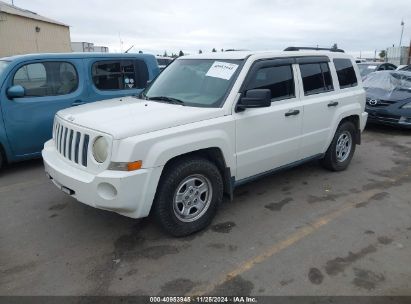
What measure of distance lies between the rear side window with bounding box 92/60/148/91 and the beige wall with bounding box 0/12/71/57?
24792mm

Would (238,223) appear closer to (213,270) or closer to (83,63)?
(213,270)

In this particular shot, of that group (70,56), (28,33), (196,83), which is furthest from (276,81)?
(28,33)

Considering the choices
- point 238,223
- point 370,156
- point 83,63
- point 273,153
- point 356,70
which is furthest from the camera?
point 370,156

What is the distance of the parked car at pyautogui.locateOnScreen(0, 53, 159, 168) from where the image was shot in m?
5.44

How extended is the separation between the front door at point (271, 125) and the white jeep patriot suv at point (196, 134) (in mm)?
12

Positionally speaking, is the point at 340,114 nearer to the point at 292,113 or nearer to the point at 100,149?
the point at 292,113

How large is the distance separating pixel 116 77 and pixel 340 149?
13.4 ft

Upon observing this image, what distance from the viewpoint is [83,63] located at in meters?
6.18

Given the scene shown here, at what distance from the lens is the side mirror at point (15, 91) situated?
535 cm

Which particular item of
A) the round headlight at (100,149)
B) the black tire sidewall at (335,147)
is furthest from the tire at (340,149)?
the round headlight at (100,149)

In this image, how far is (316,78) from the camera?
4945mm

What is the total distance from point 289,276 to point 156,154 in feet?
5.06

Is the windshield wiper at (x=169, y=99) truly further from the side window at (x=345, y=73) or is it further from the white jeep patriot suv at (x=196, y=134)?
the side window at (x=345, y=73)

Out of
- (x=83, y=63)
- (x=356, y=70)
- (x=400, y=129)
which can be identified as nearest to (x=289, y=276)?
(x=356, y=70)
